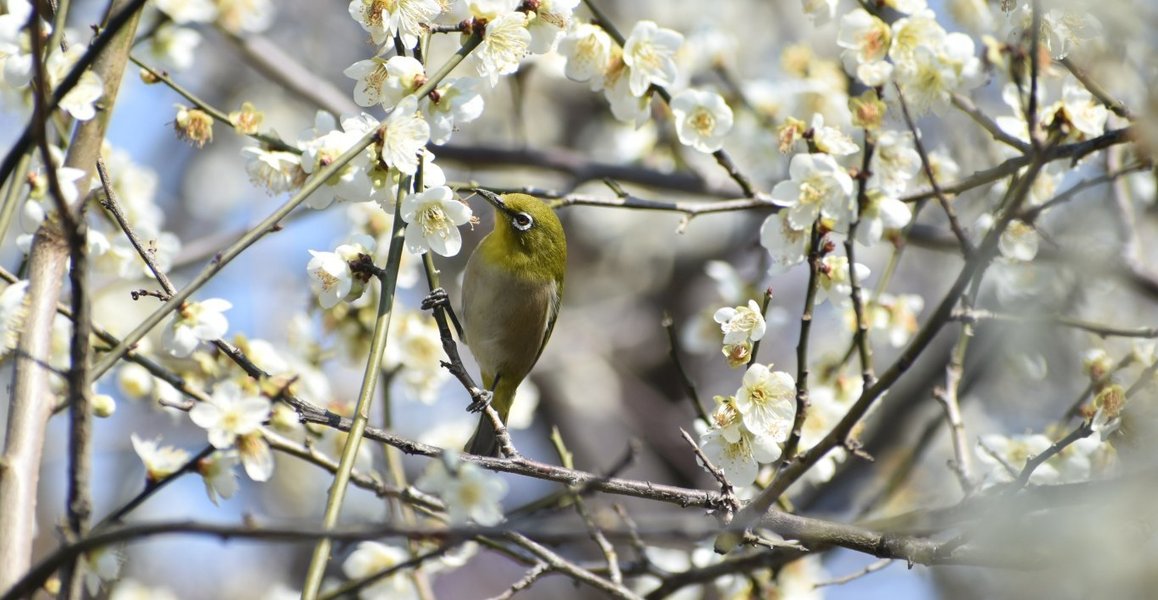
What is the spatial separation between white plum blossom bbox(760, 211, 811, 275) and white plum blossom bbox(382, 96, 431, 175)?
1.03m

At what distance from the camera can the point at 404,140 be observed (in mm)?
2600

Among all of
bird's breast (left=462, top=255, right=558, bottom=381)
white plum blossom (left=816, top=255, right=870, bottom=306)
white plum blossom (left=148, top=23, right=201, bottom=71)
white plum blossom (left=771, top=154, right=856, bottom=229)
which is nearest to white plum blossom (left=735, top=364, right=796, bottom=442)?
white plum blossom (left=816, top=255, right=870, bottom=306)

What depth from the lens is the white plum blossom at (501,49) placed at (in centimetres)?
278

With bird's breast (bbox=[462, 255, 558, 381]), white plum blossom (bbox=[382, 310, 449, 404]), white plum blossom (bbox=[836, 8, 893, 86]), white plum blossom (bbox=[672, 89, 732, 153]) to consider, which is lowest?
white plum blossom (bbox=[382, 310, 449, 404])

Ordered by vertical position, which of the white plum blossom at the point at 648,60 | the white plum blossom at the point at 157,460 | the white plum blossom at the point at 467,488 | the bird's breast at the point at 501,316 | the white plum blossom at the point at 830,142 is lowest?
the white plum blossom at the point at 467,488

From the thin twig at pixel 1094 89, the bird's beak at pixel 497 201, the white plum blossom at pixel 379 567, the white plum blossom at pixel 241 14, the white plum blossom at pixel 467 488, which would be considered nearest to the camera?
the white plum blossom at pixel 467 488

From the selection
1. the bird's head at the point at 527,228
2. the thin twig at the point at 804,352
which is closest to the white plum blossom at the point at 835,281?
the thin twig at the point at 804,352

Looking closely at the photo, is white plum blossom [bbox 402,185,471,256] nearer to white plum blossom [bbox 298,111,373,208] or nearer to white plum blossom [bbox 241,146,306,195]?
white plum blossom [bbox 298,111,373,208]

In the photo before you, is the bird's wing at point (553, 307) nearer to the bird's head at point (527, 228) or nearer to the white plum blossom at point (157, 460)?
the bird's head at point (527, 228)

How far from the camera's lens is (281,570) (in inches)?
378

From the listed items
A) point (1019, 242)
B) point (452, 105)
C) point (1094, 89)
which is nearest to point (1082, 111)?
point (1094, 89)

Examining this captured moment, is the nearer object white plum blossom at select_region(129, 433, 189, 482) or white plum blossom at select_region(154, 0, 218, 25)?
white plum blossom at select_region(129, 433, 189, 482)

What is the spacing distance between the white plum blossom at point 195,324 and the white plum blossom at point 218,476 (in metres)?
0.32

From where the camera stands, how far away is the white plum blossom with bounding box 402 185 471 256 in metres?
2.67
